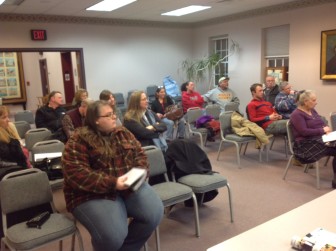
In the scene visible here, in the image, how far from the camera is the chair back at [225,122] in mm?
4828

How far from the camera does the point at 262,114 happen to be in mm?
5043

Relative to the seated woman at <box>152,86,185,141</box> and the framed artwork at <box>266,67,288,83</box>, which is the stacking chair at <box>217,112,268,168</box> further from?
the framed artwork at <box>266,67,288,83</box>

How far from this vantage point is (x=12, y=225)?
2.35 metres

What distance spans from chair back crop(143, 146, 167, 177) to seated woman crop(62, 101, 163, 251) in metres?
0.39

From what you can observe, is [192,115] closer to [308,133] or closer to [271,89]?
[271,89]

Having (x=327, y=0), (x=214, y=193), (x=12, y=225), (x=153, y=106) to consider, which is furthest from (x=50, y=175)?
(x=327, y=0)

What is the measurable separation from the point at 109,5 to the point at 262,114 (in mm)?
3466

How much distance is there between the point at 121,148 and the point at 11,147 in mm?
1188

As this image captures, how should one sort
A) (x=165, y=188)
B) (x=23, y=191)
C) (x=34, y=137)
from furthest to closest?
(x=34, y=137) < (x=165, y=188) < (x=23, y=191)

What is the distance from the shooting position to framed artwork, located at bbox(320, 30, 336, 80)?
19.0 feet

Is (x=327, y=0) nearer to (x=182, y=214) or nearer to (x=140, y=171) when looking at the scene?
(x=182, y=214)

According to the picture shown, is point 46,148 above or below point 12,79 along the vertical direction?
below

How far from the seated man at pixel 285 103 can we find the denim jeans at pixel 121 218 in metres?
3.57

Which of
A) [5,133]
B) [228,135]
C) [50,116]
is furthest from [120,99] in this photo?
[5,133]
